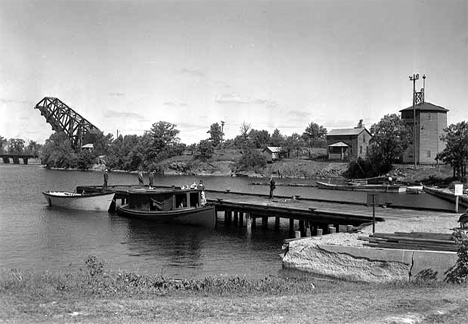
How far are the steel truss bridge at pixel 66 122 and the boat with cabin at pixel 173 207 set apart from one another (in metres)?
148

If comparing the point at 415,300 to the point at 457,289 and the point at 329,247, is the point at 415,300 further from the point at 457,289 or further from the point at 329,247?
the point at 329,247

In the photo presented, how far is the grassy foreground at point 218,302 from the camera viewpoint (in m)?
10.4

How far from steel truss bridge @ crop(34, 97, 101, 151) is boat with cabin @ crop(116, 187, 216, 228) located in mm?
147810

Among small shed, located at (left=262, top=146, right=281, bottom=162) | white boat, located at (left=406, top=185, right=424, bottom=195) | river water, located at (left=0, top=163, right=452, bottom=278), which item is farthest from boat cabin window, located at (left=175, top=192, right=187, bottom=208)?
small shed, located at (left=262, top=146, right=281, bottom=162)

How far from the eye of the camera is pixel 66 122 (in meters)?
186

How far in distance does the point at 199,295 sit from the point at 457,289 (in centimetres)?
691

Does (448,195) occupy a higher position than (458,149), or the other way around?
(458,149)

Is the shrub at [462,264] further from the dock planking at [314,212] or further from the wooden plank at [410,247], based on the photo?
the dock planking at [314,212]

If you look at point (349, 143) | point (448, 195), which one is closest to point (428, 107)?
point (349, 143)

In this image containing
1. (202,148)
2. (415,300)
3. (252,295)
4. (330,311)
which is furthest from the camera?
(202,148)

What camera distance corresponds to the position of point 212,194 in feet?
163

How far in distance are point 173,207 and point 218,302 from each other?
2781 centimetres

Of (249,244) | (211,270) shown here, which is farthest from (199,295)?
(249,244)

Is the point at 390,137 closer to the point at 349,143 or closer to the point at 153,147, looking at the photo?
the point at 349,143
